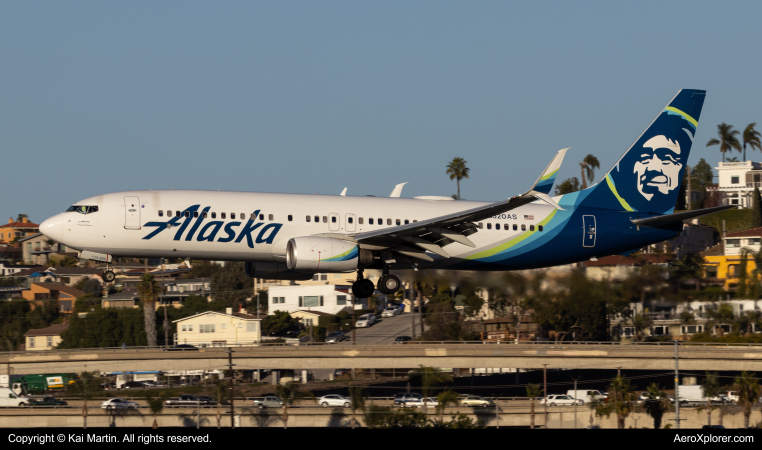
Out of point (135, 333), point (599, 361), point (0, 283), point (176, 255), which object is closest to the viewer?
point (176, 255)

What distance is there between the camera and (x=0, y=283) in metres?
129

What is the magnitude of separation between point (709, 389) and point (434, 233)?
30.9 meters

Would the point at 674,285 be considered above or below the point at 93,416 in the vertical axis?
above

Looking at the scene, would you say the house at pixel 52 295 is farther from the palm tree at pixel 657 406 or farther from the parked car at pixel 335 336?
the palm tree at pixel 657 406

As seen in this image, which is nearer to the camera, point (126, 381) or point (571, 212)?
point (571, 212)

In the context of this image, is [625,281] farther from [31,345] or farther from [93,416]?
[31,345]

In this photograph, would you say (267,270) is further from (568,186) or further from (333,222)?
(568,186)

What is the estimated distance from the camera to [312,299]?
332 feet

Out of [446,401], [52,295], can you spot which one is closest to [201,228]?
[446,401]

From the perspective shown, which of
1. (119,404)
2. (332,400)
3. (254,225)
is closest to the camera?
(254,225)

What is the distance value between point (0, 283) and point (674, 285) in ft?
371

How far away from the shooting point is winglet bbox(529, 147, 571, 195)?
2855 centimetres

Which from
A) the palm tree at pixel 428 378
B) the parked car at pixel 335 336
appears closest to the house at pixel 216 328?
the parked car at pixel 335 336
